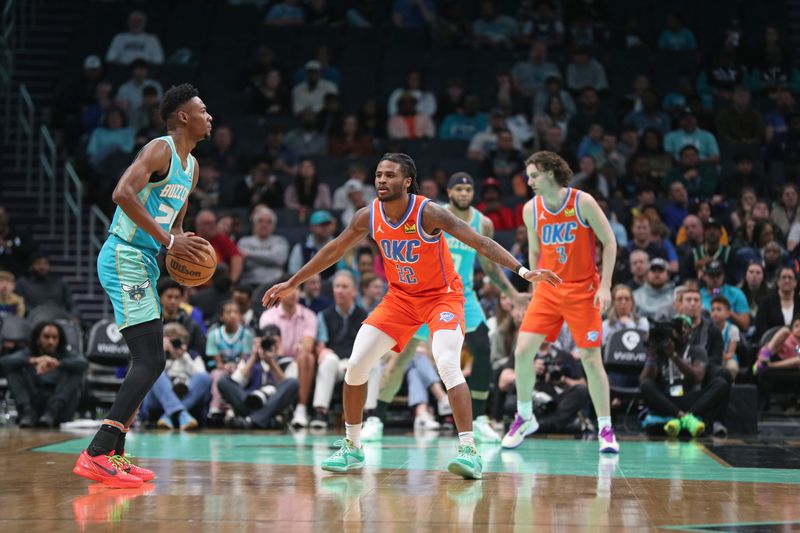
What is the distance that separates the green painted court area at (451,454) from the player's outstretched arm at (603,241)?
111cm

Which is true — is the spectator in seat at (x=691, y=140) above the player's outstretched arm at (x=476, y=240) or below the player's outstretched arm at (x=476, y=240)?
above

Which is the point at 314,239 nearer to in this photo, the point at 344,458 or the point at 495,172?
the point at 495,172

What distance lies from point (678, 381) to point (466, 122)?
6002 mm

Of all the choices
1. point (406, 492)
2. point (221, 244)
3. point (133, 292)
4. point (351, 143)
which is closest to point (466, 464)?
point (406, 492)

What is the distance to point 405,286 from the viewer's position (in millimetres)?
6723

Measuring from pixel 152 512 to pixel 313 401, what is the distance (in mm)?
5936

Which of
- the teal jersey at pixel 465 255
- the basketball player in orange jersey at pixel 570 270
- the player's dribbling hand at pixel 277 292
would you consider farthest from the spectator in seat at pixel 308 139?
the player's dribbling hand at pixel 277 292

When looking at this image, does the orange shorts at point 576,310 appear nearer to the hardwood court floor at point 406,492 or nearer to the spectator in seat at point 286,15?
the hardwood court floor at point 406,492

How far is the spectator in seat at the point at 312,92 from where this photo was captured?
15477mm

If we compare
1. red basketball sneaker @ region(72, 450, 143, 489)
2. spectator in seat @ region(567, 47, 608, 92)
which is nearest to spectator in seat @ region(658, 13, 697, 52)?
spectator in seat @ region(567, 47, 608, 92)

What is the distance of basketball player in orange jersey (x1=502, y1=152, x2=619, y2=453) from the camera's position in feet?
26.4

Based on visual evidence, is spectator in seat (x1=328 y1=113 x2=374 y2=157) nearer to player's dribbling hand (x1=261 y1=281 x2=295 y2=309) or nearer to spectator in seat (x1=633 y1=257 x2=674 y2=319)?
spectator in seat (x1=633 y1=257 x2=674 y2=319)

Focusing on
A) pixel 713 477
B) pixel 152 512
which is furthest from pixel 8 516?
pixel 713 477

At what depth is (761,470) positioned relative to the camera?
7.09 metres
